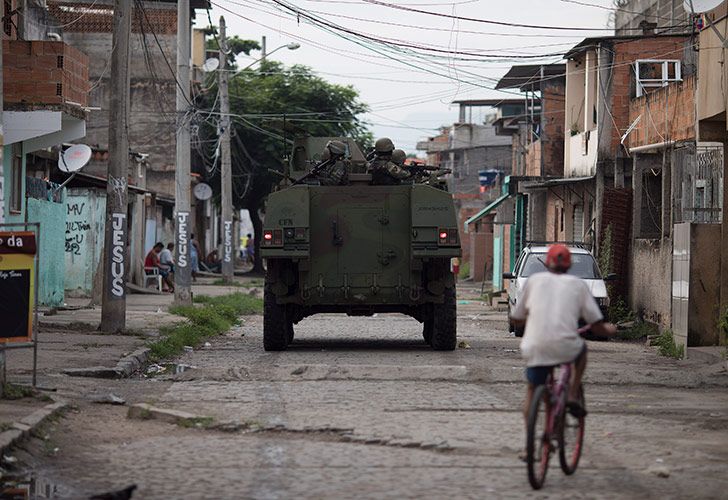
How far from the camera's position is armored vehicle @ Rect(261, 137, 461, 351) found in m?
19.6

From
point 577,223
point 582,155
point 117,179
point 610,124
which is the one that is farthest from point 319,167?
point 577,223

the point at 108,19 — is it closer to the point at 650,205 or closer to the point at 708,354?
the point at 650,205

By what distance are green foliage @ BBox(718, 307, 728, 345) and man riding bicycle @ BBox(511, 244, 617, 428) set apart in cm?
987

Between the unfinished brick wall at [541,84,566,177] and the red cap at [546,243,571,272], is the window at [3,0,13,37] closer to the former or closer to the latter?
the red cap at [546,243,571,272]

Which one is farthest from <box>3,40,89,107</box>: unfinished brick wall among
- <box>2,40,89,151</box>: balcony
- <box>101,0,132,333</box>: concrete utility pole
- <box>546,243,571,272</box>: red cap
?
<box>546,243,571,272</box>: red cap

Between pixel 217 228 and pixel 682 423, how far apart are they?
67743 mm

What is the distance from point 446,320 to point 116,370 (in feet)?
18.9

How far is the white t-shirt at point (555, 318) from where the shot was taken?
8734 millimetres

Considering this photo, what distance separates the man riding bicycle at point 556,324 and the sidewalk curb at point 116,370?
7970 millimetres

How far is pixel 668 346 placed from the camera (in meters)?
21.3

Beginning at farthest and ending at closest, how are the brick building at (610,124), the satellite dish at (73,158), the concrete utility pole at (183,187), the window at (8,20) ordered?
the concrete utility pole at (183,187), the satellite dish at (73,158), the brick building at (610,124), the window at (8,20)

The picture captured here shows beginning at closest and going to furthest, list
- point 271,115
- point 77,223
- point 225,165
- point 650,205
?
1. point 650,205
2. point 77,223
3. point 225,165
4. point 271,115

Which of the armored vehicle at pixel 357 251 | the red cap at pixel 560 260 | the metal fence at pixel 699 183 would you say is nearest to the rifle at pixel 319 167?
the armored vehicle at pixel 357 251

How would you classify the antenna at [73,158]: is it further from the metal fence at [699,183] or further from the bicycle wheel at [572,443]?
the bicycle wheel at [572,443]
